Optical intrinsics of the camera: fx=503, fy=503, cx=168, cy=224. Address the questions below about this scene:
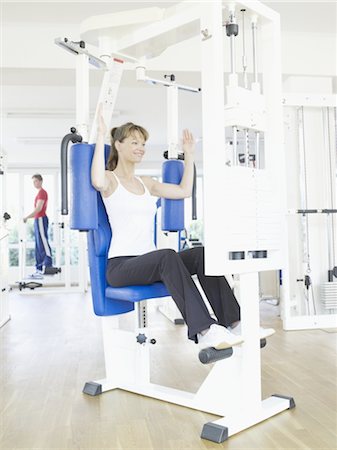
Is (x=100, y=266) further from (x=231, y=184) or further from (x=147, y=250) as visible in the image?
(x=231, y=184)

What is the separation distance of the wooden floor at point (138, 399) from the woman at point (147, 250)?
34 centimetres

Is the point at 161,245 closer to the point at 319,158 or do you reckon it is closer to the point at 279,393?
the point at 319,158

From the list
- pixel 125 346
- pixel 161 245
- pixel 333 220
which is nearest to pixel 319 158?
pixel 333 220

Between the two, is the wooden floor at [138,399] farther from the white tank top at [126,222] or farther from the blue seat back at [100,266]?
the white tank top at [126,222]

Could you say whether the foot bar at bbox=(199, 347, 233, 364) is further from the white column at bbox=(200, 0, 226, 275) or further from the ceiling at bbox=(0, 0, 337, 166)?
the ceiling at bbox=(0, 0, 337, 166)

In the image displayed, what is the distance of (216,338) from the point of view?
1.71 meters

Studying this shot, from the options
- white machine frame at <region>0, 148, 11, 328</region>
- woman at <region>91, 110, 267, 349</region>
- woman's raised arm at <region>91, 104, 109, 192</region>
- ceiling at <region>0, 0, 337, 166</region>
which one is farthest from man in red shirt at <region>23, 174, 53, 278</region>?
woman's raised arm at <region>91, 104, 109, 192</region>

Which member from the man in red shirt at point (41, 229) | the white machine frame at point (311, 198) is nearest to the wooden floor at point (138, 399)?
the white machine frame at point (311, 198)

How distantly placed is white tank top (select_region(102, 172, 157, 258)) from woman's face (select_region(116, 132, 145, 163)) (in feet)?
0.42

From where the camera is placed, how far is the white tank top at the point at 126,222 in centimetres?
212

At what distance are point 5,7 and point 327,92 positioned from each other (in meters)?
2.63

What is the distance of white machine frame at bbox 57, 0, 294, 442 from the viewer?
174 centimetres

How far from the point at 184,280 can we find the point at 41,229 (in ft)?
17.7

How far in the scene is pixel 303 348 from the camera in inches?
118
